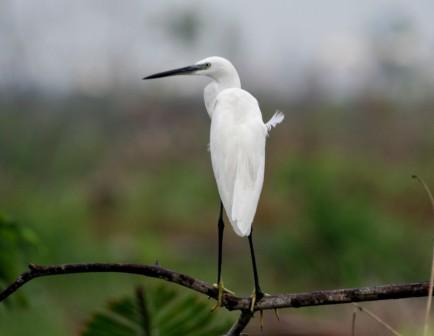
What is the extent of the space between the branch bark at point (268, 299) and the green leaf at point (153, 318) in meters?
0.29

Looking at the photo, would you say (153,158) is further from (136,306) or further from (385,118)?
(136,306)

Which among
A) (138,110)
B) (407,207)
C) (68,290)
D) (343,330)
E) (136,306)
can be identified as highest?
(136,306)

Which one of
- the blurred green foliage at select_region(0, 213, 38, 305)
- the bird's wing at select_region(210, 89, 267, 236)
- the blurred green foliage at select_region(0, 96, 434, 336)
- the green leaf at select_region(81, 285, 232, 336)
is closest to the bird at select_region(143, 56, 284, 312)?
the bird's wing at select_region(210, 89, 267, 236)

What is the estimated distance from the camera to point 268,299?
131cm

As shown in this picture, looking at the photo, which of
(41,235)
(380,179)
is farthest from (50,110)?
(41,235)

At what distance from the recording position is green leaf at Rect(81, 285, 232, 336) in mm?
1595

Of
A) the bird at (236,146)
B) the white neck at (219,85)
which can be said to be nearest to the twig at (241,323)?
the bird at (236,146)

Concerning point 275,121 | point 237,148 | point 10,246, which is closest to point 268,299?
point 237,148

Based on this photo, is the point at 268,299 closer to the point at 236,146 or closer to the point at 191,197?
the point at 236,146

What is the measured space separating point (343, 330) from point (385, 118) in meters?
16.8

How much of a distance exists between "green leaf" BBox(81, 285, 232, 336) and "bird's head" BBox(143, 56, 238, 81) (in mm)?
631

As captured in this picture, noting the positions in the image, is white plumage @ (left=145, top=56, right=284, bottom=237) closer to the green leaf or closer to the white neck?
the white neck

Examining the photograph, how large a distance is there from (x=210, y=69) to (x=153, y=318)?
725 mm

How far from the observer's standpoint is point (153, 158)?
20.4m
